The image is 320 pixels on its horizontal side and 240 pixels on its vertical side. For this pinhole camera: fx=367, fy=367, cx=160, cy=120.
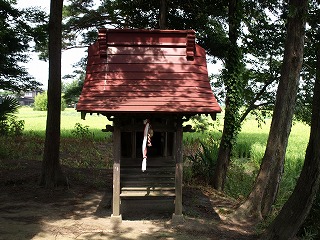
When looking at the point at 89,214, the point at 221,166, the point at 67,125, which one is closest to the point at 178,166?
the point at 89,214

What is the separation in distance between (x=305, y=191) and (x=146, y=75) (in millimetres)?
4308

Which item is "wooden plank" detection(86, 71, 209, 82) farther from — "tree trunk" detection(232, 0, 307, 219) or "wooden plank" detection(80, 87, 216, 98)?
"tree trunk" detection(232, 0, 307, 219)

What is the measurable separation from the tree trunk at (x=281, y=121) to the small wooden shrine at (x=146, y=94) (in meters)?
1.73

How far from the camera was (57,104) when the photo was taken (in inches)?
431

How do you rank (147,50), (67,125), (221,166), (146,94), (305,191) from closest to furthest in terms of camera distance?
(305,191) < (146,94) < (147,50) < (221,166) < (67,125)

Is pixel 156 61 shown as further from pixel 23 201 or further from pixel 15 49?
pixel 15 49

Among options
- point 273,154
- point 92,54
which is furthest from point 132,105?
point 273,154

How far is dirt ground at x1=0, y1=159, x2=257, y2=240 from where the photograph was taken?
25.6 feet

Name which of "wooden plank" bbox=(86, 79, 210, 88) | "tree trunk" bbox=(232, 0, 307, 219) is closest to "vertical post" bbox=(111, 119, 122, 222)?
"wooden plank" bbox=(86, 79, 210, 88)

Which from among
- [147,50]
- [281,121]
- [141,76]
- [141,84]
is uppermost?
[147,50]

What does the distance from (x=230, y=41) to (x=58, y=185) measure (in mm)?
7329

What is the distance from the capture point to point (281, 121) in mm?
8844

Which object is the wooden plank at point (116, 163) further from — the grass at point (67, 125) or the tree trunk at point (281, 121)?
the grass at point (67, 125)

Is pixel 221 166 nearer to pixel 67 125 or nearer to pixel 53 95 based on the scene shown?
pixel 53 95
